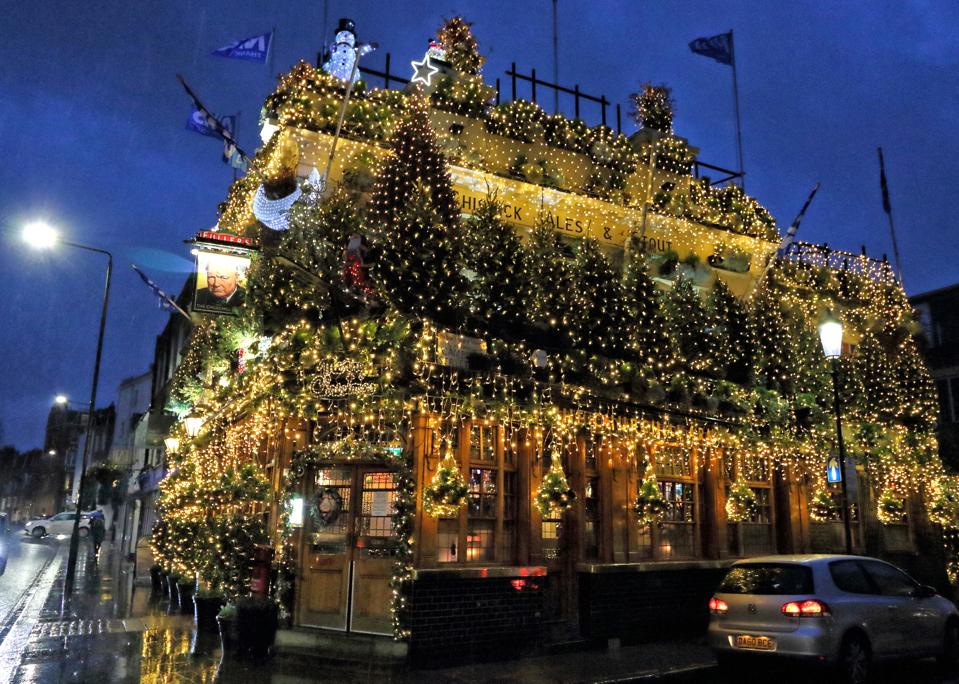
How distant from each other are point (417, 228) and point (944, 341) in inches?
1002

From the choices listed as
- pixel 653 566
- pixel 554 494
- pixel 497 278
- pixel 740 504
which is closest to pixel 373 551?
pixel 554 494

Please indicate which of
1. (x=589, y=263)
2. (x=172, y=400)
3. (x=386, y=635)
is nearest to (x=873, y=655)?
(x=386, y=635)

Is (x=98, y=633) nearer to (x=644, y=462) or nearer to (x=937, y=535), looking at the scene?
(x=644, y=462)

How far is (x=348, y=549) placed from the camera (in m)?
10.7

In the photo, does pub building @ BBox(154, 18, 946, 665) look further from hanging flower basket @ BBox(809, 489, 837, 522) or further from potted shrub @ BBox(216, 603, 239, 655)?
potted shrub @ BBox(216, 603, 239, 655)

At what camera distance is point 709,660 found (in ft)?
34.4

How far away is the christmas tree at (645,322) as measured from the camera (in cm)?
1334

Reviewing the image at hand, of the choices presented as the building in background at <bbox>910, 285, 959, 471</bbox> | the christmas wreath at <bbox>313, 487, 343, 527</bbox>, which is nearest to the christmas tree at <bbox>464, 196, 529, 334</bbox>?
the christmas wreath at <bbox>313, 487, 343, 527</bbox>

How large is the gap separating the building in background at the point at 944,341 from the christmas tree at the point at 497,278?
71.8ft

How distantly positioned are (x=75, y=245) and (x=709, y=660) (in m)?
16.2

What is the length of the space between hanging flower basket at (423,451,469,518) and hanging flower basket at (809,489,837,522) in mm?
8815

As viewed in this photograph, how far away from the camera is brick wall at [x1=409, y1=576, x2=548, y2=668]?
384 inches

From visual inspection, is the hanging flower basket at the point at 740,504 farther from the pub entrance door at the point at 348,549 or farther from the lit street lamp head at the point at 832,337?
the pub entrance door at the point at 348,549

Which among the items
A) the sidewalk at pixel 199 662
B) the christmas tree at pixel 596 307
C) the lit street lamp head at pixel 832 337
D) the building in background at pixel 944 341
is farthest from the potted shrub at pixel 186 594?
the building in background at pixel 944 341
